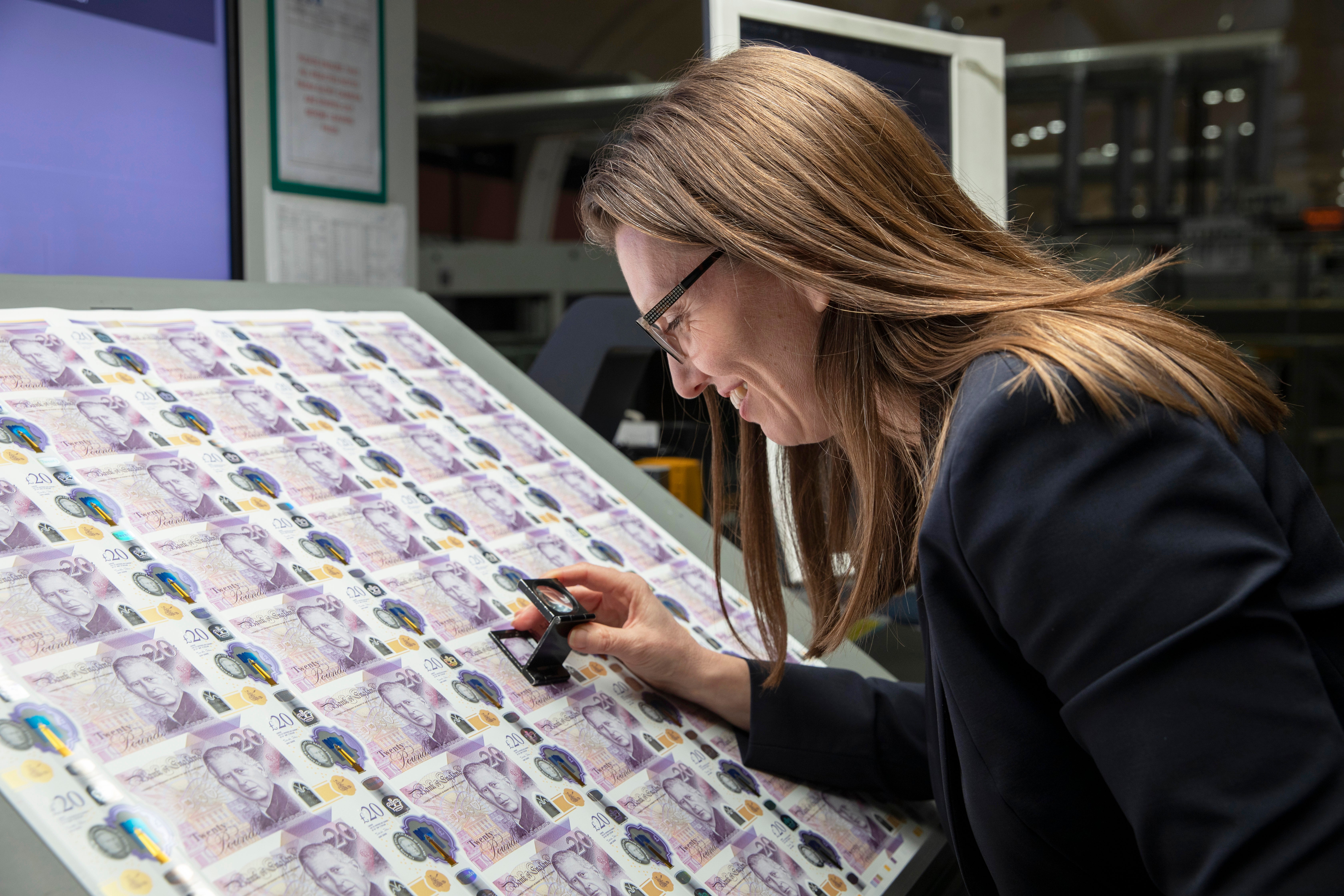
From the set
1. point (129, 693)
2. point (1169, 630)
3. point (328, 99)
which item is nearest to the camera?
point (1169, 630)

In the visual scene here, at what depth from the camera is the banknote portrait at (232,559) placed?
2.65 ft

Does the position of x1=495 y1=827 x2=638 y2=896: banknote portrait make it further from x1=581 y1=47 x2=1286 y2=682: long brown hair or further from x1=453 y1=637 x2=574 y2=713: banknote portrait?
x1=581 y1=47 x2=1286 y2=682: long brown hair

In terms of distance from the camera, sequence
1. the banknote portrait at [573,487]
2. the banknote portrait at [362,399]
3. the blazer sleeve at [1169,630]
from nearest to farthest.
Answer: the blazer sleeve at [1169,630]
the banknote portrait at [362,399]
the banknote portrait at [573,487]

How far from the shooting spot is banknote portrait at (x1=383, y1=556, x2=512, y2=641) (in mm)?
921

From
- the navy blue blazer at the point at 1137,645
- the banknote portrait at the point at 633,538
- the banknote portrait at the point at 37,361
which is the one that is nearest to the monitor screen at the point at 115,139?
the banknote portrait at the point at 37,361

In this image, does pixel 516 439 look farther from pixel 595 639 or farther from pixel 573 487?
pixel 595 639

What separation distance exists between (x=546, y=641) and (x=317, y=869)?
0.31 meters

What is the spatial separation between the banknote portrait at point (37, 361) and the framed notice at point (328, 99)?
0.84 meters

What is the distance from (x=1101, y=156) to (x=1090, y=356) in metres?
5.94

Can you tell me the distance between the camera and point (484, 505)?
111cm

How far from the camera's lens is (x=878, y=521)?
87 centimetres

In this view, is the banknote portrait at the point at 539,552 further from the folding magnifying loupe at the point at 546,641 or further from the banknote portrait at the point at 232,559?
the banknote portrait at the point at 232,559

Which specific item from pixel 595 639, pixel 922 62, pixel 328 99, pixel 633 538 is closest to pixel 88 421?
pixel 595 639

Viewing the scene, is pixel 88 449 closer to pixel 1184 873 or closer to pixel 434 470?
pixel 434 470
